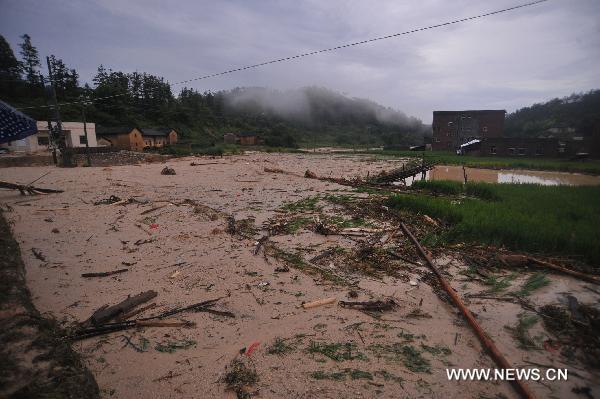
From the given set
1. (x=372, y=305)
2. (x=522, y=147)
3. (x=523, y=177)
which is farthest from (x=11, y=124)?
(x=522, y=147)

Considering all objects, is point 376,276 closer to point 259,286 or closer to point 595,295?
point 259,286

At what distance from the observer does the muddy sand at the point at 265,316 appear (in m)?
3.43

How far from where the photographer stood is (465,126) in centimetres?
6206

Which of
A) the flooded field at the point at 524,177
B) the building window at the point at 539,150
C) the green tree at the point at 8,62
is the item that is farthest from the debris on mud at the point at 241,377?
the green tree at the point at 8,62

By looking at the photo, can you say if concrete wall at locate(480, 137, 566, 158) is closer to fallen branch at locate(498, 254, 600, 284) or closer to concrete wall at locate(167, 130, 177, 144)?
fallen branch at locate(498, 254, 600, 284)

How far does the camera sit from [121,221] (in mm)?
10133

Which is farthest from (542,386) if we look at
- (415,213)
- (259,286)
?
(415,213)

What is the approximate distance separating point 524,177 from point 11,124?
35012mm

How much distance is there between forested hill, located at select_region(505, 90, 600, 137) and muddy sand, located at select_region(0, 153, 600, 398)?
277ft

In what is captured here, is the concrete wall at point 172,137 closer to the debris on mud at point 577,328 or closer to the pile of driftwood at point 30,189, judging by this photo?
the pile of driftwood at point 30,189

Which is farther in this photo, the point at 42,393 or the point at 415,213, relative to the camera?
the point at 415,213

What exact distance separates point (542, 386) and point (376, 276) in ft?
9.89

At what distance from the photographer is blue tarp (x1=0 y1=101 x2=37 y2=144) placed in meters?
6.17

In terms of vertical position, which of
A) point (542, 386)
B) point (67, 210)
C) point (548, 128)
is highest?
point (548, 128)
